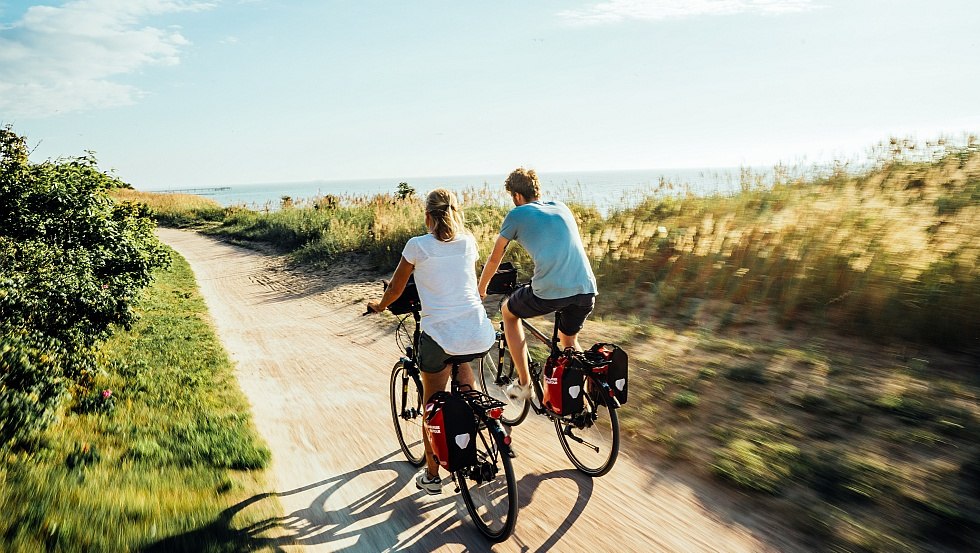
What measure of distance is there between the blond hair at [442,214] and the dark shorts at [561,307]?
1.08 m

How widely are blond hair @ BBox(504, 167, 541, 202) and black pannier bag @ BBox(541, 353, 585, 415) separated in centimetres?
129

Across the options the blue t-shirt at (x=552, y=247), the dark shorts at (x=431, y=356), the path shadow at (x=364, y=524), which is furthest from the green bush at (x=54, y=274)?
the blue t-shirt at (x=552, y=247)

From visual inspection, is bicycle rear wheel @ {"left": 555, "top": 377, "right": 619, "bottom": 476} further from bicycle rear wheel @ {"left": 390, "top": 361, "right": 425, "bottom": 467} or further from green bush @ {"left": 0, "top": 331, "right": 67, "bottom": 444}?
green bush @ {"left": 0, "top": 331, "right": 67, "bottom": 444}

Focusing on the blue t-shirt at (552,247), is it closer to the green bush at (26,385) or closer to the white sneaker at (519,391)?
the white sneaker at (519,391)

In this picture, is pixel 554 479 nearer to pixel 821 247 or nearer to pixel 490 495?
pixel 490 495

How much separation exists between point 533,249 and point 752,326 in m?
3.98

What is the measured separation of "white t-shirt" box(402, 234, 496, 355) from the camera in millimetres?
3637

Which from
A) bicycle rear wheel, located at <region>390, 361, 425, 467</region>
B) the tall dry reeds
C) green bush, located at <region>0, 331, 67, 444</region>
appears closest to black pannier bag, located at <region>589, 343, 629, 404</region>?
bicycle rear wheel, located at <region>390, 361, 425, 467</region>

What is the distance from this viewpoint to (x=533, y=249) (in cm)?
431

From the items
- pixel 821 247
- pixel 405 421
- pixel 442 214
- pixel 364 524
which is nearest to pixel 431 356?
pixel 442 214

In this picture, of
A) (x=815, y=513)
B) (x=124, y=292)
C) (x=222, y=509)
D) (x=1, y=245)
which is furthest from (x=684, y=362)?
(x=1, y=245)

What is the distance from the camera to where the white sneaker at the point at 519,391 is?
4.90 meters

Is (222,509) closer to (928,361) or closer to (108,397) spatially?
(108,397)

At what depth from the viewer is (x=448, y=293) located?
12.1 ft
